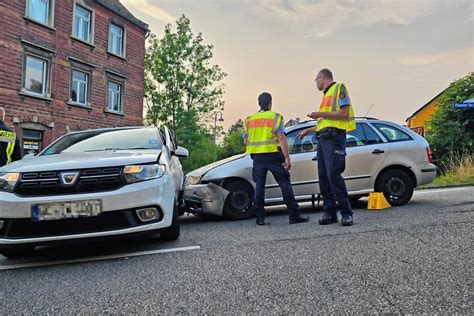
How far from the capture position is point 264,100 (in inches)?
209

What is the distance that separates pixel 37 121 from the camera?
15.6 metres

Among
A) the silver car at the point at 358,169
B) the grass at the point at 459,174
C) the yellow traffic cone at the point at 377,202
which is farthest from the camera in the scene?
the grass at the point at 459,174

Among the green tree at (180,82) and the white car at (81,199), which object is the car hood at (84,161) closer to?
the white car at (81,199)

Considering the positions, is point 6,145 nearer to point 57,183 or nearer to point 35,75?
point 57,183

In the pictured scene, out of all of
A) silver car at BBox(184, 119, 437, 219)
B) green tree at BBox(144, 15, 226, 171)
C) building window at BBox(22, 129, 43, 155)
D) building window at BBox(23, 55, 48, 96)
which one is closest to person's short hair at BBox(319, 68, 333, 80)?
silver car at BBox(184, 119, 437, 219)

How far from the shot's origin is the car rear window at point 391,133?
648 centimetres

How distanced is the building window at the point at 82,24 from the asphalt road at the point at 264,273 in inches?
646

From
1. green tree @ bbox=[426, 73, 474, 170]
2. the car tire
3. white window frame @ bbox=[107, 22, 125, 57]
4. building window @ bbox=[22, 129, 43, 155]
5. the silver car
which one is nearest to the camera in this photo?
the car tire

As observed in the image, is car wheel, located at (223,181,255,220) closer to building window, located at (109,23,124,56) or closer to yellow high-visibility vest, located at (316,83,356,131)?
yellow high-visibility vest, located at (316,83,356,131)

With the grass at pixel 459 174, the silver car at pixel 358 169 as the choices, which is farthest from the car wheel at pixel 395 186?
the grass at pixel 459 174

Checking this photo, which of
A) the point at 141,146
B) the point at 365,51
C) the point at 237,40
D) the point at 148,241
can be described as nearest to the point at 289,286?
the point at 148,241

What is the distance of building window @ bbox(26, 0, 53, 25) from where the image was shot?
15594mm

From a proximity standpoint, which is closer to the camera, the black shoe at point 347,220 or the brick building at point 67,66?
the black shoe at point 347,220

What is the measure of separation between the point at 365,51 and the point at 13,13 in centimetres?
1308
